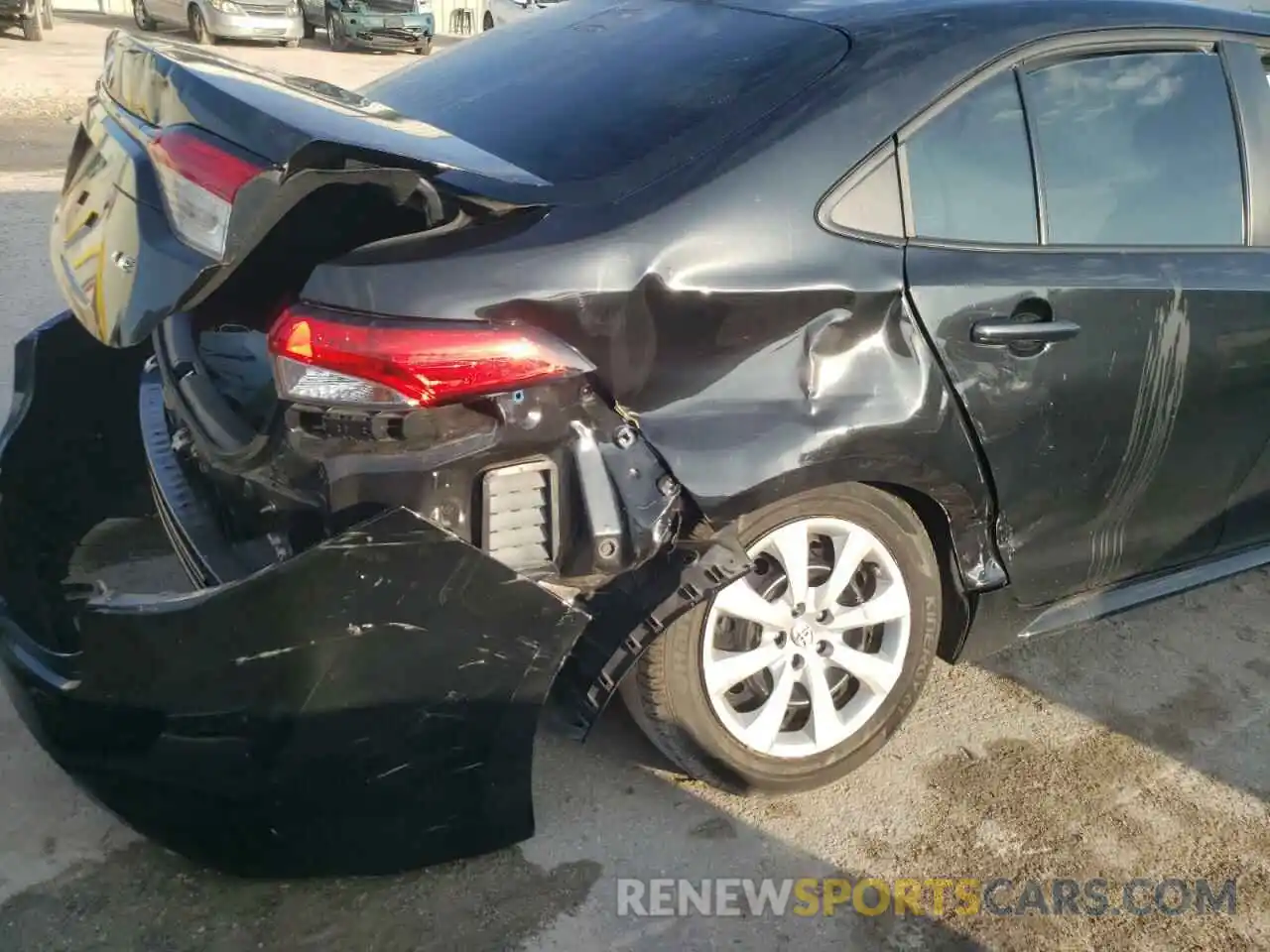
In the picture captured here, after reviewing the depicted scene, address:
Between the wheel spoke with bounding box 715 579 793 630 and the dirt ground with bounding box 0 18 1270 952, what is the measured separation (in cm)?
48

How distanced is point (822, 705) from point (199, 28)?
19340mm

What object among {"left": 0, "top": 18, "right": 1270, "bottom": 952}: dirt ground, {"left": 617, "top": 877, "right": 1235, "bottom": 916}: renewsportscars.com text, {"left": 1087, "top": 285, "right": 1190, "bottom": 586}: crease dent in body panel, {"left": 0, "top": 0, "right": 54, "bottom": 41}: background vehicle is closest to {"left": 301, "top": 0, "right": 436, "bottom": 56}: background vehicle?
{"left": 0, "top": 0, "right": 54, "bottom": 41}: background vehicle

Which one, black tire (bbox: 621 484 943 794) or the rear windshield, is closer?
the rear windshield

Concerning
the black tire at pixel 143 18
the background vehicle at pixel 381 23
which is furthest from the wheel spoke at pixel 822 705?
the black tire at pixel 143 18

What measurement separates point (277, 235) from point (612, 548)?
0.82 meters

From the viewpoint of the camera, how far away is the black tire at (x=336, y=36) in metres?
19.9

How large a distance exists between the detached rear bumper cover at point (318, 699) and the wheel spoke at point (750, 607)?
0.40 meters

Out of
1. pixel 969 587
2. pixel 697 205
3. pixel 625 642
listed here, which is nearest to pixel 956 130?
pixel 697 205

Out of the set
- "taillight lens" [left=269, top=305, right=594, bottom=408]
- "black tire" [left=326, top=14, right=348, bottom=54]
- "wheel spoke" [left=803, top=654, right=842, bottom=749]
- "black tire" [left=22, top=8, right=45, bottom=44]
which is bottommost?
"black tire" [left=326, top=14, right=348, bottom=54]

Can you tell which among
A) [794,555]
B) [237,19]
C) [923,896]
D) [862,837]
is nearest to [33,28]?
[237,19]

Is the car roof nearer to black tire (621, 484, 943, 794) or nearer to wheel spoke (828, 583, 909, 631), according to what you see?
black tire (621, 484, 943, 794)

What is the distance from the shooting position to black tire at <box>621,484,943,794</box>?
7.71ft

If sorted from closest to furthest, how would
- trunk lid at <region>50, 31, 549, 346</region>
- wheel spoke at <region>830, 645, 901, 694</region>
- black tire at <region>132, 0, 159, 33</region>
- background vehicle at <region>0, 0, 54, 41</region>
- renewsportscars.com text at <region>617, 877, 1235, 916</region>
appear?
trunk lid at <region>50, 31, 549, 346</region> < renewsportscars.com text at <region>617, 877, 1235, 916</region> < wheel spoke at <region>830, 645, 901, 694</region> < background vehicle at <region>0, 0, 54, 41</region> < black tire at <region>132, 0, 159, 33</region>

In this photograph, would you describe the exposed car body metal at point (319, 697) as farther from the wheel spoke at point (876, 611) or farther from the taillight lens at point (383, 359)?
the wheel spoke at point (876, 611)
